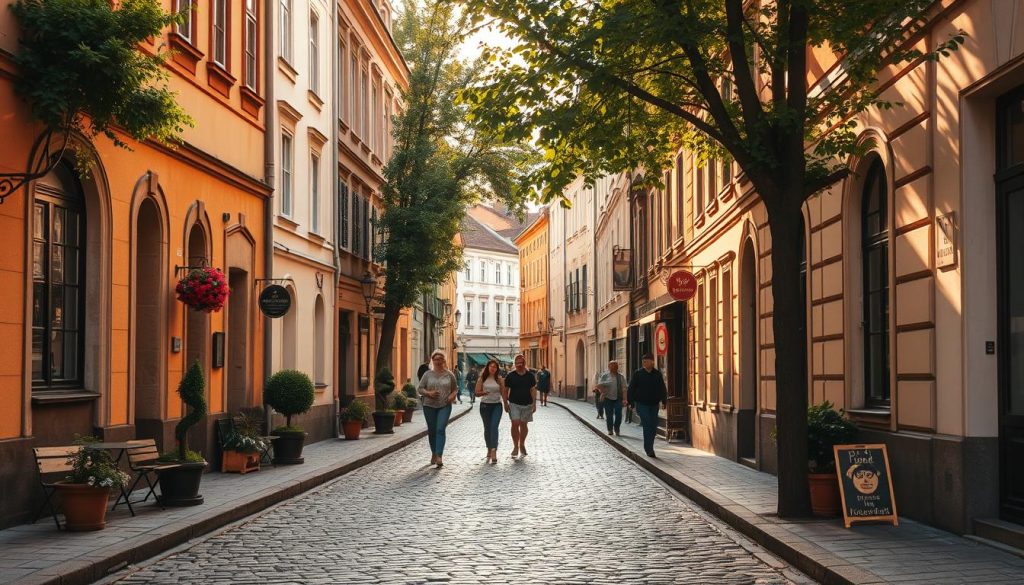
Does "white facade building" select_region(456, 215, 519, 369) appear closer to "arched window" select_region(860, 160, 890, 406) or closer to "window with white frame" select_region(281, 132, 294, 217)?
"window with white frame" select_region(281, 132, 294, 217)

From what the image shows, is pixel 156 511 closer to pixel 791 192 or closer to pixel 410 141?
pixel 791 192

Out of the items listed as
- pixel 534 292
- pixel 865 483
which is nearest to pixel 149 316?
pixel 865 483

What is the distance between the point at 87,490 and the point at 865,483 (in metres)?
6.92

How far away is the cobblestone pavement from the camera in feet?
28.1

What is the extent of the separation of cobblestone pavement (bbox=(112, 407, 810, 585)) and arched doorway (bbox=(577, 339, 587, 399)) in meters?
42.7

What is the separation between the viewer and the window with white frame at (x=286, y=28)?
21969 millimetres

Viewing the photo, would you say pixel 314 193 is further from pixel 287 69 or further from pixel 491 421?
pixel 491 421

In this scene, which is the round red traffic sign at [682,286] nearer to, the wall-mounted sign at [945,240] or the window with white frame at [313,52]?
the window with white frame at [313,52]

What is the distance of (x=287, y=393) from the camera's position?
18.7 metres

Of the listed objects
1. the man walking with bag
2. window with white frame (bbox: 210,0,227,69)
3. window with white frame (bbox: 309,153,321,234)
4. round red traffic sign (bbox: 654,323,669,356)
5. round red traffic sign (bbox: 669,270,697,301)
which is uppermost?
window with white frame (bbox: 210,0,227,69)

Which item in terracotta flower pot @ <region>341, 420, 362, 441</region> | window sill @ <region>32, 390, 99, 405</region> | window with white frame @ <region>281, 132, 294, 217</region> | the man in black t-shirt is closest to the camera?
window sill @ <region>32, 390, 99, 405</region>

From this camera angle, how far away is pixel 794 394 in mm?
10781

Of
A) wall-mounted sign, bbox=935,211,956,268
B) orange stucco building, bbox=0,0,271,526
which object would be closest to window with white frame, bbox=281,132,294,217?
orange stucco building, bbox=0,0,271,526

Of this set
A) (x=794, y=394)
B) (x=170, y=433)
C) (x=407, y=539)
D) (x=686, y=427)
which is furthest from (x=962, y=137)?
(x=686, y=427)
